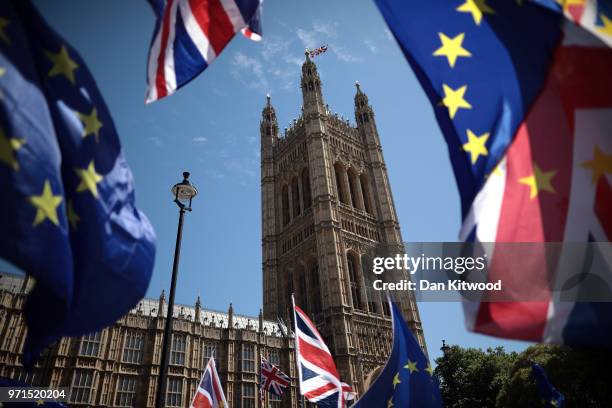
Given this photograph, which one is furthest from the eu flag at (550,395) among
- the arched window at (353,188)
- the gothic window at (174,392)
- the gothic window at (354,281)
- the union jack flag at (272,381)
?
the arched window at (353,188)

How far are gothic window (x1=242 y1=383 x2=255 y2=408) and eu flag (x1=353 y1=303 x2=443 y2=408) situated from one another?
2990 cm

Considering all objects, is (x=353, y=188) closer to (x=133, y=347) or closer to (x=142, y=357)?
(x=142, y=357)

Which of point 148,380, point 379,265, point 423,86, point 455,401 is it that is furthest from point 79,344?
point 455,401

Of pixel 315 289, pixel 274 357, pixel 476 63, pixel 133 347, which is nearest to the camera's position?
pixel 476 63

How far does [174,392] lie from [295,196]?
34.3 metres

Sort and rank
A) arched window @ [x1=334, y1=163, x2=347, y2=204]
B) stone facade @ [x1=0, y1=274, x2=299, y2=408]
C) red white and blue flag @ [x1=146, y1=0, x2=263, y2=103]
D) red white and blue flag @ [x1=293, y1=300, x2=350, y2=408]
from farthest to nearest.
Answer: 1. arched window @ [x1=334, y1=163, x2=347, y2=204]
2. stone facade @ [x1=0, y1=274, x2=299, y2=408]
3. red white and blue flag @ [x1=293, y1=300, x2=350, y2=408]
4. red white and blue flag @ [x1=146, y1=0, x2=263, y2=103]

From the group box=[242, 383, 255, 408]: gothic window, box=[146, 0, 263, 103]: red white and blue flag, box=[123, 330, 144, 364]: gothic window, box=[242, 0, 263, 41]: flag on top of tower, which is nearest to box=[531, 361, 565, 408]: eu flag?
box=[242, 0, 263, 41]: flag on top of tower

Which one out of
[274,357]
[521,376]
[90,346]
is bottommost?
[521,376]

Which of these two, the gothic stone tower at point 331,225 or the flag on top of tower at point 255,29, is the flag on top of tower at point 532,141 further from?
the gothic stone tower at point 331,225

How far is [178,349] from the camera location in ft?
118

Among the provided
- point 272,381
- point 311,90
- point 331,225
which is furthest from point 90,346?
point 311,90

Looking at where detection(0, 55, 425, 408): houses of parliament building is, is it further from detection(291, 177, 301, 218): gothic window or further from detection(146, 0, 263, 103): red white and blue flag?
detection(146, 0, 263, 103): red white and blue flag

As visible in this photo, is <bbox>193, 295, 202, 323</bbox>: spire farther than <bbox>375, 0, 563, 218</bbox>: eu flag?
Yes

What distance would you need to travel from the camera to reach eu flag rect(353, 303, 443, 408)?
10.7m
